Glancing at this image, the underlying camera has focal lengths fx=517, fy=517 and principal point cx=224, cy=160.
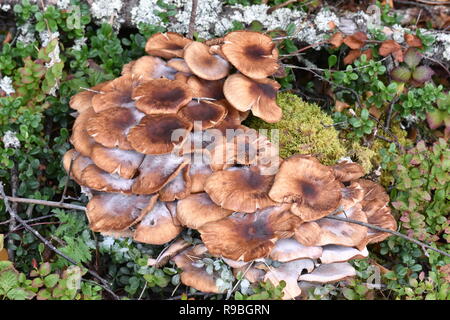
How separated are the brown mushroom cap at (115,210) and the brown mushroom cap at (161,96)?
650mm

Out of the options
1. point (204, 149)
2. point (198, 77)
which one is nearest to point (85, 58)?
point (198, 77)

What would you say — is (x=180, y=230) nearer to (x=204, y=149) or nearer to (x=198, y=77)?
(x=204, y=149)

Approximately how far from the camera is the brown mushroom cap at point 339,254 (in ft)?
11.9

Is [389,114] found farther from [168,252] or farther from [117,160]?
[117,160]

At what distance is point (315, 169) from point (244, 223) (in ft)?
2.17

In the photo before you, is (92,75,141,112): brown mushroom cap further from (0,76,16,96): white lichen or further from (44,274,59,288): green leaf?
(44,274,59,288): green leaf

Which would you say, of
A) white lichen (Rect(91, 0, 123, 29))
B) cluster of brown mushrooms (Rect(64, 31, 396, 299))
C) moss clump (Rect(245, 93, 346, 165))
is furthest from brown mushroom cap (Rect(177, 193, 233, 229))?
white lichen (Rect(91, 0, 123, 29))

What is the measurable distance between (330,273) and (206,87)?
174 centimetres

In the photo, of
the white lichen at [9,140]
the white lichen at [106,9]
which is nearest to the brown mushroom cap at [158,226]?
the white lichen at [9,140]

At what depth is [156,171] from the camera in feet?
12.2

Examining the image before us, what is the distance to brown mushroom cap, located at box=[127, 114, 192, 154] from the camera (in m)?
3.62

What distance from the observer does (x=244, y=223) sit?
3.63m

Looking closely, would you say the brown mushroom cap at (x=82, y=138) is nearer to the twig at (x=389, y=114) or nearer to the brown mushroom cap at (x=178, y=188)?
the brown mushroom cap at (x=178, y=188)

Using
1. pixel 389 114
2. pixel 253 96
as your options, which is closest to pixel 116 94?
pixel 253 96
